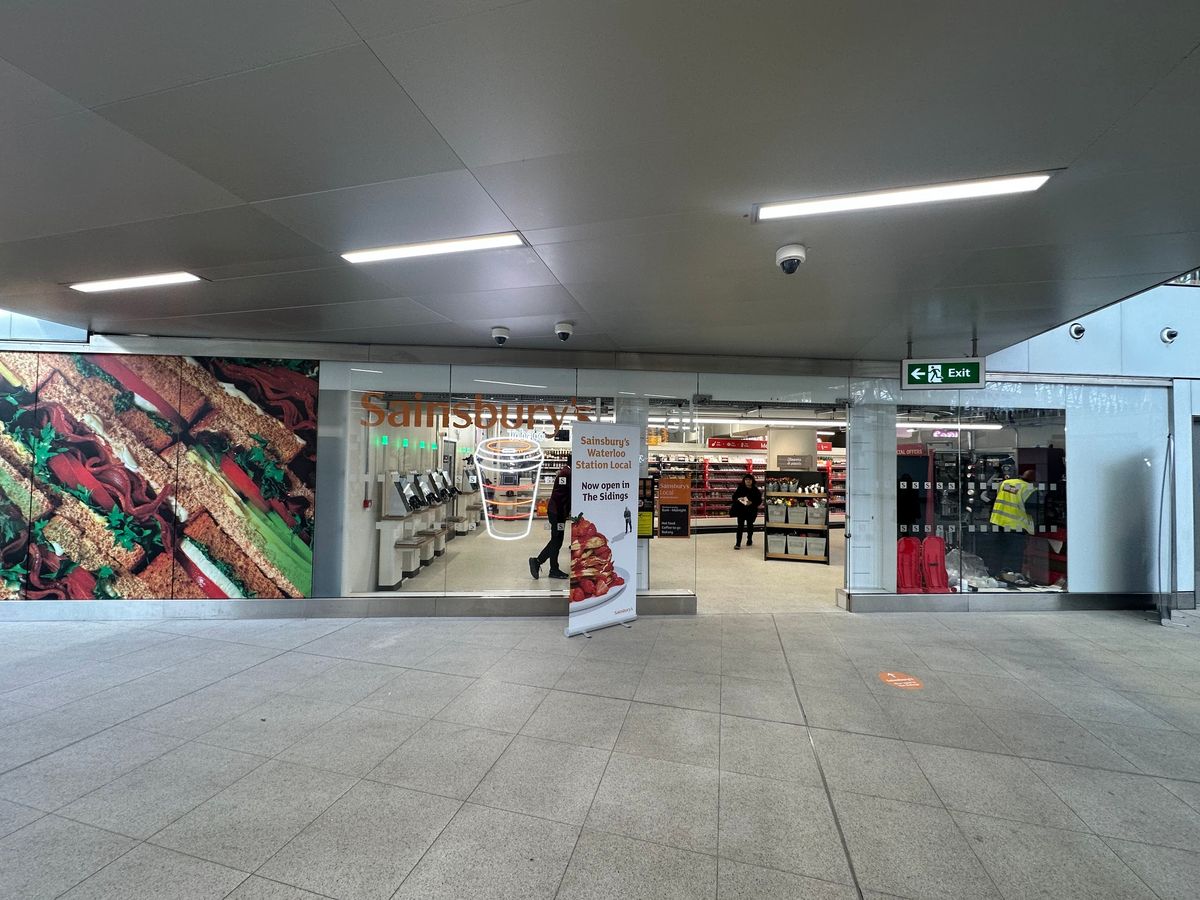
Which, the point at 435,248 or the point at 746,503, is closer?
the point at 435,248

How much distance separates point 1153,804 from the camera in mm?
2635

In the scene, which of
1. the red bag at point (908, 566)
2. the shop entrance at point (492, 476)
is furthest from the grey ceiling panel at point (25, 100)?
the red bag at point (908, 566)

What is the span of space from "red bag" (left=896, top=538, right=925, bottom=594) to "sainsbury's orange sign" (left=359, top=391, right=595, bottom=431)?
14.4 feet

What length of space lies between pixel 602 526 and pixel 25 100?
15.1 ft

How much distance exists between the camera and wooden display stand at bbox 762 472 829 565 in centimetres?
984

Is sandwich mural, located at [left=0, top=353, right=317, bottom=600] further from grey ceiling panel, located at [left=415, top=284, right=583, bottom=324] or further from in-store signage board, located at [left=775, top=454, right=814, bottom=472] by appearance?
in-store signage board, located at [left=775, top=454, right=814, bottom=472]

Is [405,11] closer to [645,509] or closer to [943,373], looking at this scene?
[645,509]

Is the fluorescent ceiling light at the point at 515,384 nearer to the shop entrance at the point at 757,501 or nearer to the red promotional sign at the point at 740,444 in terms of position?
the shop entrance at the point at 757,501

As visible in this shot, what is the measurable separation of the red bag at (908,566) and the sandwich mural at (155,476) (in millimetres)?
7230

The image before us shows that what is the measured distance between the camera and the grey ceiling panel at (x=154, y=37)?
1631 mm

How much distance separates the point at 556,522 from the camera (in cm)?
654

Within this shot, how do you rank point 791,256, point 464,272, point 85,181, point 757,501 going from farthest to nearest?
point 757,501, point 464,272, point 791,256, point 85,181

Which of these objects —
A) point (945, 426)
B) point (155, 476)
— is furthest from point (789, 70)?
point (155, 476)

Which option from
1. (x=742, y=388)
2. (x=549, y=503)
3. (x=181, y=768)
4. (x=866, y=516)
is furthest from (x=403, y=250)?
(x=866, y=516)
